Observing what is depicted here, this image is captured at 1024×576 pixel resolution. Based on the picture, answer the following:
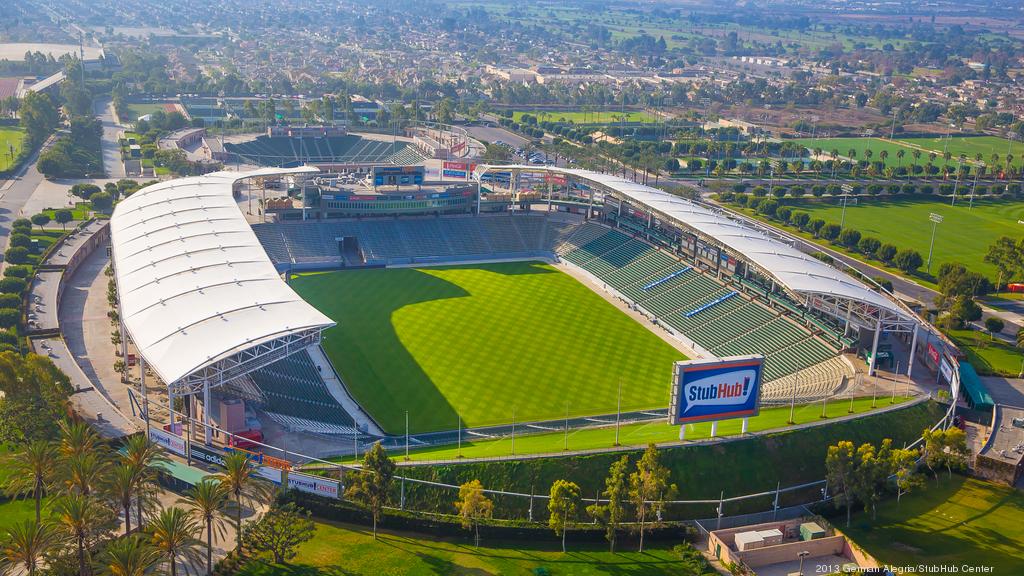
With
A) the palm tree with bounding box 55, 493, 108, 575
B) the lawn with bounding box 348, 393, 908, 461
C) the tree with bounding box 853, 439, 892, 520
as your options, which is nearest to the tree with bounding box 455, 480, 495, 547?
the lawn with bounding box 348, 393, 908, 461

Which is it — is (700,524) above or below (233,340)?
below

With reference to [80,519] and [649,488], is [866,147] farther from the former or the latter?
[80,519]

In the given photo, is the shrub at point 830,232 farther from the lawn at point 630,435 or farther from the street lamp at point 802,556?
the street lamp at point 802,556

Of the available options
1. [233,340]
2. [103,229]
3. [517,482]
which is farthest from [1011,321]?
[103,229]

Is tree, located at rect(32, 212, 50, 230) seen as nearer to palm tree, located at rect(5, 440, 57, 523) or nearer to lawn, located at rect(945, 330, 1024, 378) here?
palm tree, located at rect(5, 440, 57, 523)

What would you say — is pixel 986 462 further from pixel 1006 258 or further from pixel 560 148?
pixel 560 148

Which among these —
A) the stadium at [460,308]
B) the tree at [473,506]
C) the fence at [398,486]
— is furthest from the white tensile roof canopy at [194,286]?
the tree at [473,506]

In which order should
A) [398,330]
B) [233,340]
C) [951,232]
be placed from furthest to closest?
1. [951,232]
2. [398,330]
3. [233,340]
